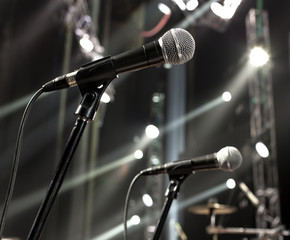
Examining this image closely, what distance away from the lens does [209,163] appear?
1.38 meters

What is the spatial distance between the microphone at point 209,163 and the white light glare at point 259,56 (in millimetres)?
3754

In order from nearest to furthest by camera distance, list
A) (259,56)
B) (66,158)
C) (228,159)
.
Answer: (66,158)
(228,159)
(259,56)

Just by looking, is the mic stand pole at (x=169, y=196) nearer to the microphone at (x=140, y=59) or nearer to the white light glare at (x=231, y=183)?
the microphone at (x=140, y=59)

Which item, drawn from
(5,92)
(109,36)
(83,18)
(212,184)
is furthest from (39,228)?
(212,184)

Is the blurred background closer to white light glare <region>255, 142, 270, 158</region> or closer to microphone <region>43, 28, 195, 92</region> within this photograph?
white light glare <region>255, 142, 270, 158</region>

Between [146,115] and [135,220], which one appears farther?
[146,115]

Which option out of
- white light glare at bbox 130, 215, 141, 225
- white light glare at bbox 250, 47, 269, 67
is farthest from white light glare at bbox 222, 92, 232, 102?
white light glare at bbox 130, 215, 141, 225

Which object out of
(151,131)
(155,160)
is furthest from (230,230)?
(151,131)

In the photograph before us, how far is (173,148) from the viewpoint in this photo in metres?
6.02

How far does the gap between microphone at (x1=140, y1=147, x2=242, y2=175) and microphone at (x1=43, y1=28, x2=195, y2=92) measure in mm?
521

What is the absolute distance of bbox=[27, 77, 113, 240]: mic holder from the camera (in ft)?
2.78

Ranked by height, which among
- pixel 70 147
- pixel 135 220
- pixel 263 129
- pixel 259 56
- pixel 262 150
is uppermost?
pixel 259 56

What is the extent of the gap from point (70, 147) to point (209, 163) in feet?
2.16

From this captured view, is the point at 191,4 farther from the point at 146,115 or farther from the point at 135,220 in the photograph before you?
the point at 135,220
